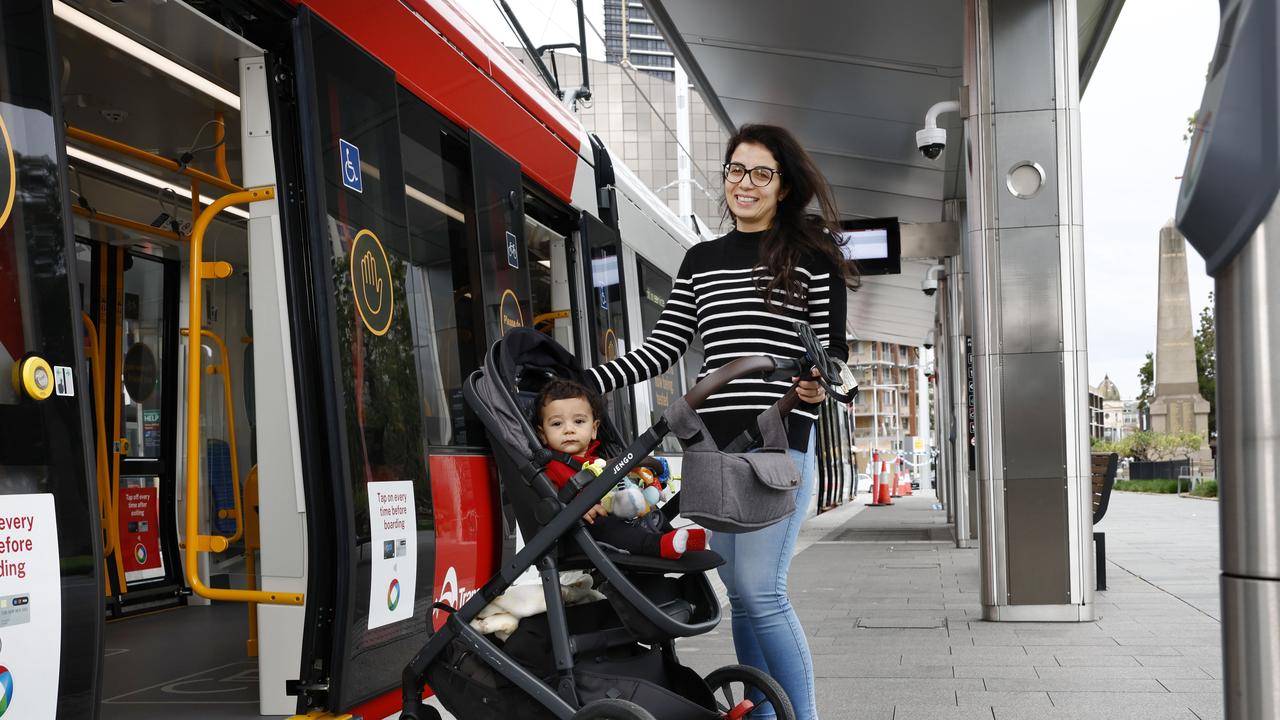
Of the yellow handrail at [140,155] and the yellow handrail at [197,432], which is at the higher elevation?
the yellow handrail at [140,155]

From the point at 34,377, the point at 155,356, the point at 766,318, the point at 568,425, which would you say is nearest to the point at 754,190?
the point at 766,318

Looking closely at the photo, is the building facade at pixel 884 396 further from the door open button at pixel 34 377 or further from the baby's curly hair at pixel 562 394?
the door open button at pixel 34 377

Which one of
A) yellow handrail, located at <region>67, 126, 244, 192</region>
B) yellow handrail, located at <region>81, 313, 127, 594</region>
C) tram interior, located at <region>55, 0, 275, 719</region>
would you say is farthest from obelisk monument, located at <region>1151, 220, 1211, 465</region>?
yellow handrail, located at <region>67, 126, 244, 192</region>

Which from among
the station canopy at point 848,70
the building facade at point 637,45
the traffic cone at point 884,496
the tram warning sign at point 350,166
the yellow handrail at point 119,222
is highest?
the building facade at point 637,45

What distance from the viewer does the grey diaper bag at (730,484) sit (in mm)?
3059

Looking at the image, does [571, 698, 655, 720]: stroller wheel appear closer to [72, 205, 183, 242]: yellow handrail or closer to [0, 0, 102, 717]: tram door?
[0, 0, 102, 717]: tram door

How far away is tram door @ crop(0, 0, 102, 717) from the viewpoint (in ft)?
8.00

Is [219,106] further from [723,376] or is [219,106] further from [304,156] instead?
[723,376]

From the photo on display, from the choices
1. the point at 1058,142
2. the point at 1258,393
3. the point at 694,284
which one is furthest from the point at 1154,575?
the point at 1258,393

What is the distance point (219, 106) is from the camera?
5.41m

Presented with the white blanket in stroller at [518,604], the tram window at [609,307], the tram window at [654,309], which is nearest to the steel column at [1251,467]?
the white blanket in stroller at [518,604]

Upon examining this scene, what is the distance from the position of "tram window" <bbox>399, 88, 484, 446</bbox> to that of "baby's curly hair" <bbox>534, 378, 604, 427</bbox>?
0.94 m

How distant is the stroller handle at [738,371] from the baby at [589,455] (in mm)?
338

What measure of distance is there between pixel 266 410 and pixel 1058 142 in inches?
219
